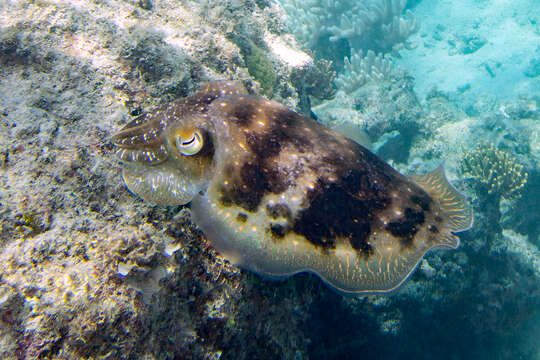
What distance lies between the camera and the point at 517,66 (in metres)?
16.9

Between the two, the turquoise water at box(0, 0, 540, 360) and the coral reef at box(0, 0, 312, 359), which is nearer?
the coral reef at box(0, 0, 312, 359)

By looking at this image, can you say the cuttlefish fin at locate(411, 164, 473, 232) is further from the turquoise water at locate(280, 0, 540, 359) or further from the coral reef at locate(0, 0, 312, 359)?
the coral reef at locate(0, 0, 312, 359)

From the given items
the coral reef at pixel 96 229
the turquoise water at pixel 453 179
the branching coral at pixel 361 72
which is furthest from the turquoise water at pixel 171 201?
the branching coral at pixel 361 72

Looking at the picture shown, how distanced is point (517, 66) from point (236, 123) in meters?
22.1

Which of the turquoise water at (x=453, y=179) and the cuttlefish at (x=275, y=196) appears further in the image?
the turquoise water at (x=453, y=179)

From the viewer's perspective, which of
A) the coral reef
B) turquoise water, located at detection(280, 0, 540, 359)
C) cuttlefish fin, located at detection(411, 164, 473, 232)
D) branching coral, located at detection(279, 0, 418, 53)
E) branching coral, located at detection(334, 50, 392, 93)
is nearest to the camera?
the coral reef

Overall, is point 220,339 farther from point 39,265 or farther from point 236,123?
point 236,123

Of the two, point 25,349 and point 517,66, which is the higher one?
point 25,349

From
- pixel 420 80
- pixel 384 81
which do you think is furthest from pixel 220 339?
pixel 420 80

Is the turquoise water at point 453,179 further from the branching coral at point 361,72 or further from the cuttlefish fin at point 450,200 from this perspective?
the cuttlefish fin at point 450,200

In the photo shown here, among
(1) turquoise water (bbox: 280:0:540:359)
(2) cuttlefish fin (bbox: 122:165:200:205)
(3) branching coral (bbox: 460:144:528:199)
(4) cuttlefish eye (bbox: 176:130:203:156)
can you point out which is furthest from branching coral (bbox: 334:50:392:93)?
(2) cuttlefish fin (bbox: 122:165:200:205)

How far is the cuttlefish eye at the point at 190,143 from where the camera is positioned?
2328mm

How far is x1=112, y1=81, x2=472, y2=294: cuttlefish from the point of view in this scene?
2.30m

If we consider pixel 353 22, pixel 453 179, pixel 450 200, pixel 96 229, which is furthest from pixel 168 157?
pixel 353 22
